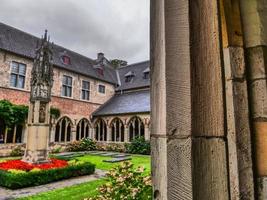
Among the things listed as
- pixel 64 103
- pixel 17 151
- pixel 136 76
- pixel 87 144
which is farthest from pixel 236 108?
pixel 136 76

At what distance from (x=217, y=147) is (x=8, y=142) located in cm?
1650

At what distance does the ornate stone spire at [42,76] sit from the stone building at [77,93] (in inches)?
246

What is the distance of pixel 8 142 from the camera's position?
14.5 m

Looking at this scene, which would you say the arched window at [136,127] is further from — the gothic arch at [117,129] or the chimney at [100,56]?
the chimney at [100,56]

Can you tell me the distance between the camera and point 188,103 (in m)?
0.95

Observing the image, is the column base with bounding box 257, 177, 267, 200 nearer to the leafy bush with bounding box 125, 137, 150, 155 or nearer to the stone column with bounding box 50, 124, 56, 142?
the leafy bush with bounding box 125, 137, 150, 155

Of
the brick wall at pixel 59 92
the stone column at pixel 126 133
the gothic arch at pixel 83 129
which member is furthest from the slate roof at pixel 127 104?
the stone column at pixel 126 133

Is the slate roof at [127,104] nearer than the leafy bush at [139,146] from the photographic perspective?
No

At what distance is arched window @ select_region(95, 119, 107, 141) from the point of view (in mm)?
19631

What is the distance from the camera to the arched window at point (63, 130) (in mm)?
17547

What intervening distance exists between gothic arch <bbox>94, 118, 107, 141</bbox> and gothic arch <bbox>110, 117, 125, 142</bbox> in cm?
86

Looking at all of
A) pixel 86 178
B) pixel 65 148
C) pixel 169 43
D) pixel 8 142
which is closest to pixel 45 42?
pixel 86 178

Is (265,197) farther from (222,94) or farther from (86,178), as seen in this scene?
(86,178)

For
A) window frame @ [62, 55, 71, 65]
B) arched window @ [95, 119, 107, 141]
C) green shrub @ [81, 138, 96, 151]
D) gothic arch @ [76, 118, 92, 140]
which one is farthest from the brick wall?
green shrub @ [81, 138, 96, 151]
